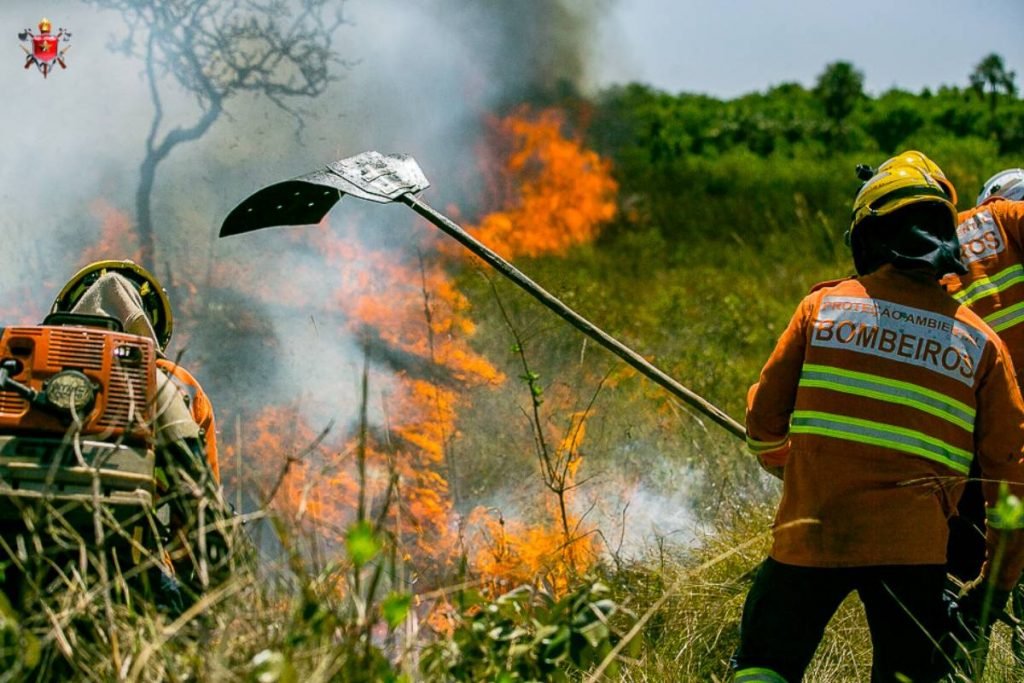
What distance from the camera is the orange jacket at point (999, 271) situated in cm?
445

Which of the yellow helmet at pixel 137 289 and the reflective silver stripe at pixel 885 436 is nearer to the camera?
the reflective silver stripe at pixel 885 436

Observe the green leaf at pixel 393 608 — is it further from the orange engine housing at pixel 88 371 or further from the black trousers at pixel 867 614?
the black trousers at pixel 867 614

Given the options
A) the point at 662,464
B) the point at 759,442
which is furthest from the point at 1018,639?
the point at 662,464

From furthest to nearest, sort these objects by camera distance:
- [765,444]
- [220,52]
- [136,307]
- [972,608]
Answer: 1. [220,52]
2. [136,307]
3. [972,608]
4. [765,444]

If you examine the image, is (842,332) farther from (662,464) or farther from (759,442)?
(662,464)

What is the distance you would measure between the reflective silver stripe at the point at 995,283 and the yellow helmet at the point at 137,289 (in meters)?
2.94

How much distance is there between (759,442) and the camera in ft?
12.0

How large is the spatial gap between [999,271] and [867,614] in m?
1.67

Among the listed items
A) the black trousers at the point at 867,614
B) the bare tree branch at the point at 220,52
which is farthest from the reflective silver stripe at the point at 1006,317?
the bare tree branch at the point at 220,52

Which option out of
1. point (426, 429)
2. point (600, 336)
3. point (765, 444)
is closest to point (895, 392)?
point (765, 444)

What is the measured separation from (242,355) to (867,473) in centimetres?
410

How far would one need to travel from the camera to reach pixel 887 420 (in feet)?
11.0

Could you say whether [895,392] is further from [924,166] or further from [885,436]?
[924,166]

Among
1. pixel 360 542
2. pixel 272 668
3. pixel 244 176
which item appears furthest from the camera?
pixel 244 176
